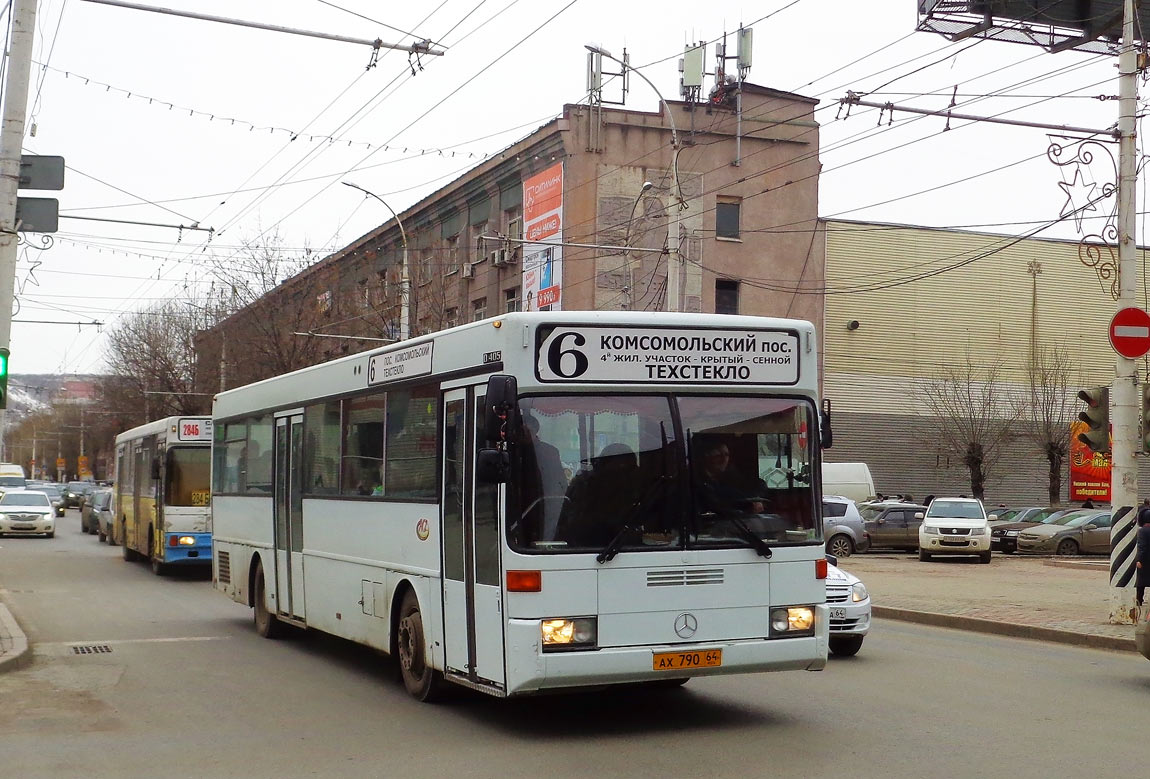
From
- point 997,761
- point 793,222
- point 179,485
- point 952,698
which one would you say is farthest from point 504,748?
point 793,222

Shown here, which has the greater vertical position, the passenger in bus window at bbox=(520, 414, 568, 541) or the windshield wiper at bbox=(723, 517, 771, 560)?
the passenger in bus window at bbox=(520, 414, 568, 541)

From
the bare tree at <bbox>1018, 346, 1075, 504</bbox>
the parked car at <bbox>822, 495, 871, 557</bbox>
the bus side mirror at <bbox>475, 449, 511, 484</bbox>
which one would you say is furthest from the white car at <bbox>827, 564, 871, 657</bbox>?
the bare tree at <bbox>1018, 346, 1075, 504</bbox>

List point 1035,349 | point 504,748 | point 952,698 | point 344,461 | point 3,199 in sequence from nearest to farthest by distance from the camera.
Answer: point 504,748, point 952,698, point 344,461, point 3,199, point 1035,349

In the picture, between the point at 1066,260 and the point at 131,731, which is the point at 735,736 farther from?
the point at 1066,260

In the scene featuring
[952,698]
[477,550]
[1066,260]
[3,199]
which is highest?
[1066,260]

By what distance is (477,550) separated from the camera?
9.42 metres

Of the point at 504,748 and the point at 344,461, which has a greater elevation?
the point at 344,461

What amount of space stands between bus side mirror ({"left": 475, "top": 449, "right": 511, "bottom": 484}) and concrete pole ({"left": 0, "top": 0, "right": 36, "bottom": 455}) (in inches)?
331

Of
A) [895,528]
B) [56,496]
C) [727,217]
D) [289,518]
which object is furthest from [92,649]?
[56,496]

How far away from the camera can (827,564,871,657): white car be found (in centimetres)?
1328

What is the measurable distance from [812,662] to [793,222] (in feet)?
121

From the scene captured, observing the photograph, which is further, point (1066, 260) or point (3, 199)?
point (1066, 260)

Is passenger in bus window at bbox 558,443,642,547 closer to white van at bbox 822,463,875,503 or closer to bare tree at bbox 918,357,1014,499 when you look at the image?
white van at bbox 822,463,875,503

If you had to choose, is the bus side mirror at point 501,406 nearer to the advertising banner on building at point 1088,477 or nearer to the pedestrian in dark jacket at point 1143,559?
the pedestrian in dark jacket at point 1143,559
